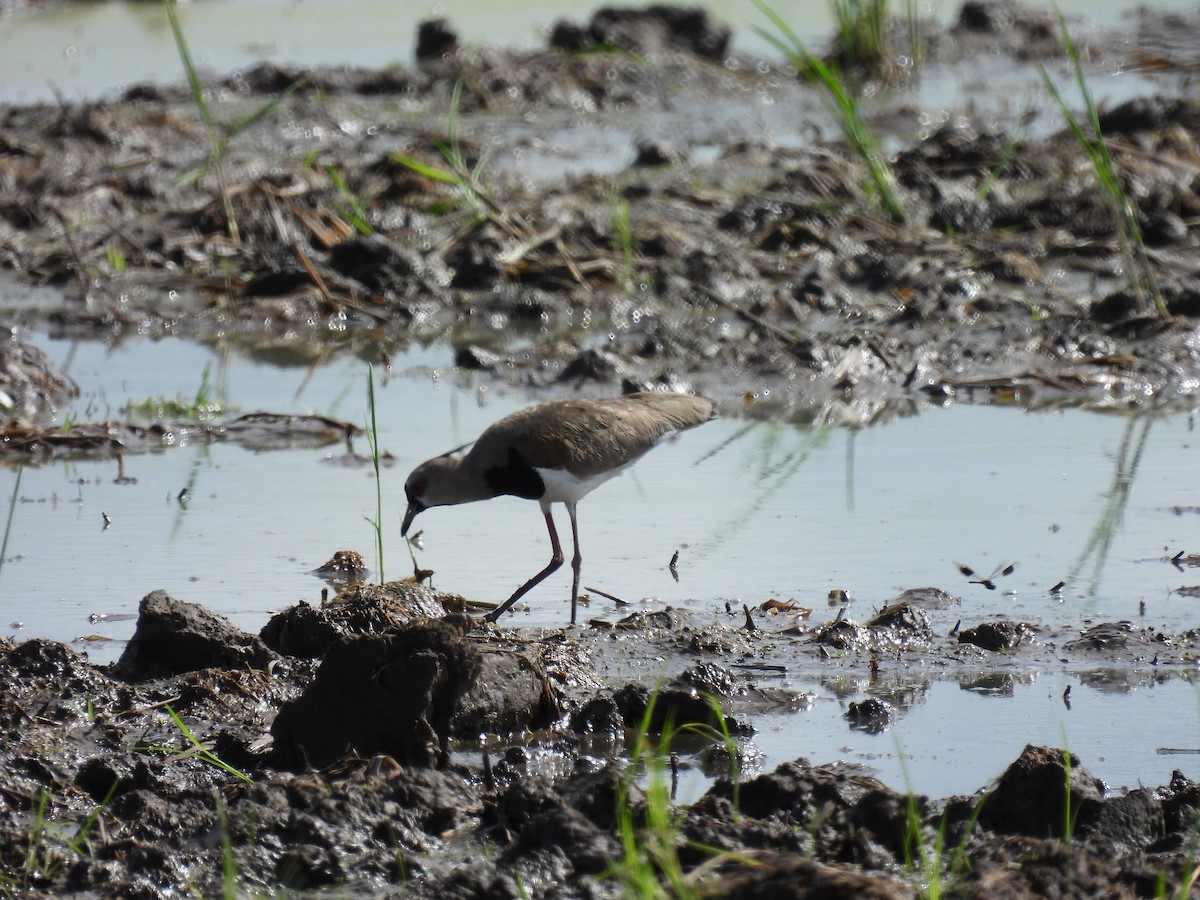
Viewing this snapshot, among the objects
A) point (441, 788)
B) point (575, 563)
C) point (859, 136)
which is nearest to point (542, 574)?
point (575, 563)

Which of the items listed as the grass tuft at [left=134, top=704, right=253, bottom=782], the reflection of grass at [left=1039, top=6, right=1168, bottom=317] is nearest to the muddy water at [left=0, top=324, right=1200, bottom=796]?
the grass tuft at [left=134, top=704, right=253, bottom=782]

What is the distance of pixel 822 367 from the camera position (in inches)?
353

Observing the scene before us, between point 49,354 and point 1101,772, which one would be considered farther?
point 49,354

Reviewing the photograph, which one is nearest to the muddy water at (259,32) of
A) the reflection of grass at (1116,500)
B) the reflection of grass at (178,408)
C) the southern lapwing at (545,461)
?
the reflection of grass at (178,408)

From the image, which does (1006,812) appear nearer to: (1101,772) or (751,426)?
(1101,772)

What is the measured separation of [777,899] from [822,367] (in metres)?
5.73

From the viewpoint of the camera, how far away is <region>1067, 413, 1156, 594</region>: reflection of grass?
634 centimetres

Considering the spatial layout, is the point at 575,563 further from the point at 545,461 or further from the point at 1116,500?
the point at 1116,500

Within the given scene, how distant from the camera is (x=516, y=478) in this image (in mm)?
6562

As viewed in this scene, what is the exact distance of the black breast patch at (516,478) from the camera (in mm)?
6523

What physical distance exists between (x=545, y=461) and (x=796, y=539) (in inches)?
37.2

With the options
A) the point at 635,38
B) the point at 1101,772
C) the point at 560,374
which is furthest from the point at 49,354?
the point at 635,38

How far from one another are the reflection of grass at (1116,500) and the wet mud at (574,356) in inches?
21.0

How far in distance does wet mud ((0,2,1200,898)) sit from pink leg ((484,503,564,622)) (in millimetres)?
170
